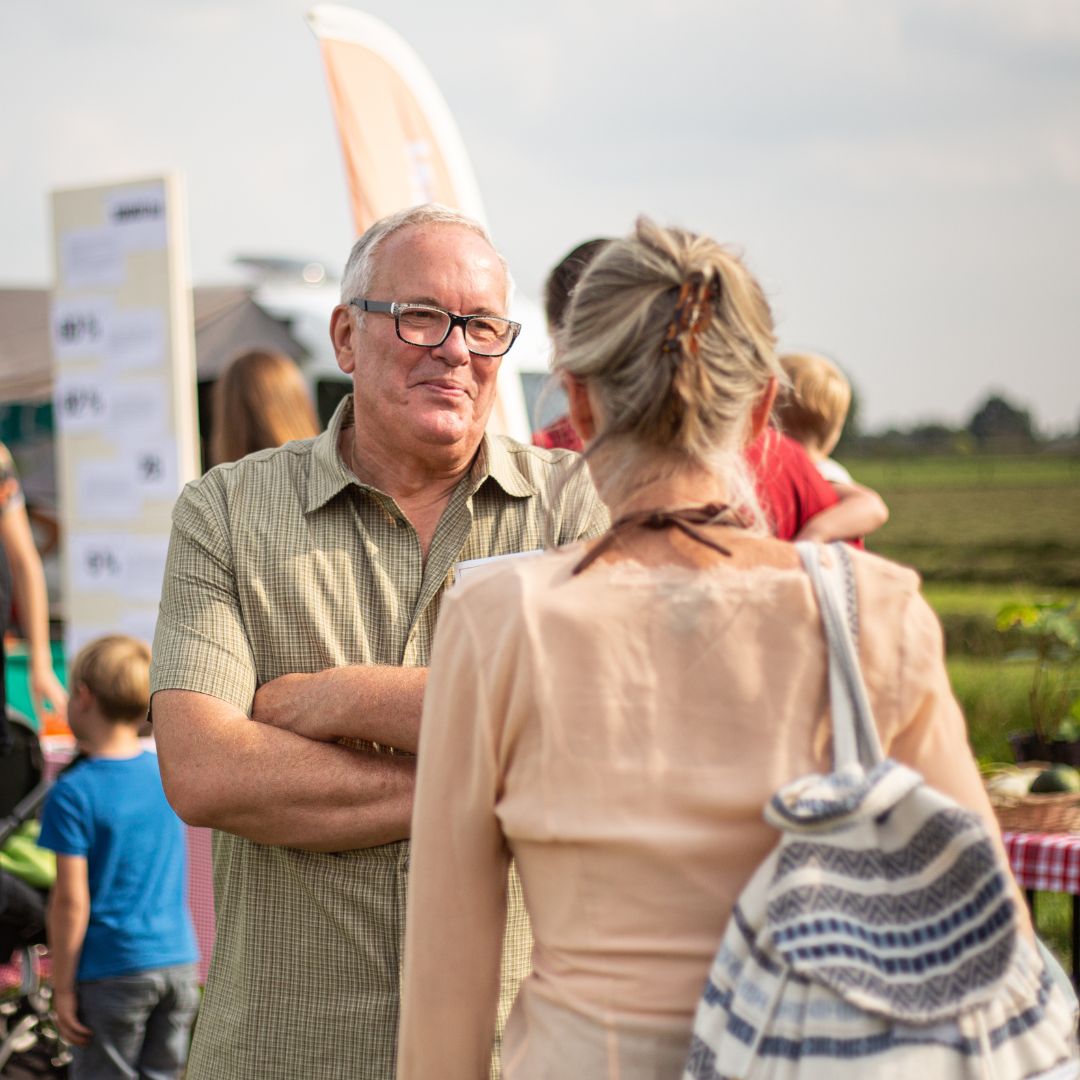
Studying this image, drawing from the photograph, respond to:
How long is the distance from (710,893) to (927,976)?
0.20 metres

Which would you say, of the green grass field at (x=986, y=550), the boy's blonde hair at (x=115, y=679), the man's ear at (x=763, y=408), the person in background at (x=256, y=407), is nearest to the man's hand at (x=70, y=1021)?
the boy's blonde hair at (x=115, y=679)

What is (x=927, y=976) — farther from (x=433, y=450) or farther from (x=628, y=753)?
(x=433, y=450)

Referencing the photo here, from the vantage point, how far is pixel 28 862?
427 cm

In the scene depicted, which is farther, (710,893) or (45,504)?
(45,504)

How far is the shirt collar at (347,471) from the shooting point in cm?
195

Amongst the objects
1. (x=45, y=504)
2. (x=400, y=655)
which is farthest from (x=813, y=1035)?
(x=45, y=504)

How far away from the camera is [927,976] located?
45.1 inches

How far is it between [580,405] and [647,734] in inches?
13.4

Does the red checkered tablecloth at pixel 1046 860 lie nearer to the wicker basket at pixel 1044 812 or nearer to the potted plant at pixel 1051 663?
the wicker basket at pixel 1044 812

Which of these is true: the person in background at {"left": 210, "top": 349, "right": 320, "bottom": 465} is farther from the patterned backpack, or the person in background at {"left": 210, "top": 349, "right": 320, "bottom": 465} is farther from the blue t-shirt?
the patterned backpack

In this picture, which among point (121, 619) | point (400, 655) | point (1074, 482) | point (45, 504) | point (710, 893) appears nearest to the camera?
point (710, 893)

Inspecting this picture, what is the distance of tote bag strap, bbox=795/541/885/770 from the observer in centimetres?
121

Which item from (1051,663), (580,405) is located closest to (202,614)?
(580,405)

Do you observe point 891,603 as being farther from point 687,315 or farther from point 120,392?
point 120,392
